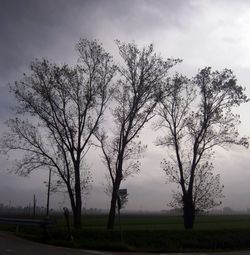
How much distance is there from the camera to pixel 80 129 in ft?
106

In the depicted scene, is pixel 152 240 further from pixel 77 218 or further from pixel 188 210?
pixel 188 210

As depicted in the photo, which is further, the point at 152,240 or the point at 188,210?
the point at 188,210

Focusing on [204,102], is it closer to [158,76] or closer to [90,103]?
[158,76]

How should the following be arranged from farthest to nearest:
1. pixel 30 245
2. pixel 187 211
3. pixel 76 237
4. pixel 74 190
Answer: pixel 187 211
pixel 74 190
pixel 76 237
pixel 30 245

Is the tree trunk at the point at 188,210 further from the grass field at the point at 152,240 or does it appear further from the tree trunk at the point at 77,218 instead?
the tree trunk at the point at 77,218

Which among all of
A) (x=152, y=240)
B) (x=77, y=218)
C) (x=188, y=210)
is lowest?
(x=152, y=240)

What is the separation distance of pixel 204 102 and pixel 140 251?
17396 mm

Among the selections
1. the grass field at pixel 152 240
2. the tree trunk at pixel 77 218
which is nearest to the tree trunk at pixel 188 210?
the grass field at pixel 152 240

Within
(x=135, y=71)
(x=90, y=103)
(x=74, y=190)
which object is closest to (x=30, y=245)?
(x=74, y=190)

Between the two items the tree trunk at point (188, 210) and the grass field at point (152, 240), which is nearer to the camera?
the grass field at point (152, 240)

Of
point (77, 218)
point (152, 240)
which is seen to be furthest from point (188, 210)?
point (152, 240)

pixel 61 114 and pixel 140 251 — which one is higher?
pixel 61 114

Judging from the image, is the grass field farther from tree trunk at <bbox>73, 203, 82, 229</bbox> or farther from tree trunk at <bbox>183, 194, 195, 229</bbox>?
tree trunk at <bbox>183, 194, 195, 229</bbox>

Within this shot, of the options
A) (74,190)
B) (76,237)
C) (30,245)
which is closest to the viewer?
(30,245)
